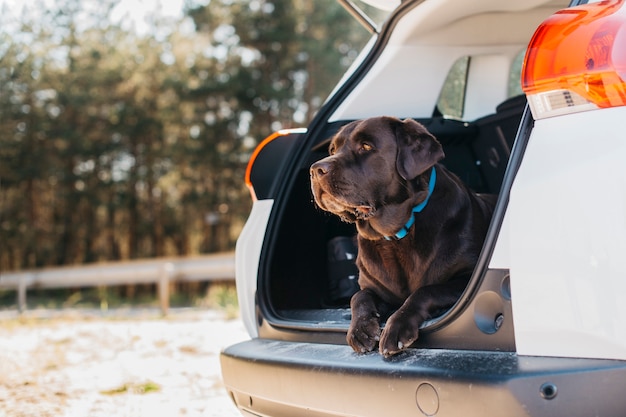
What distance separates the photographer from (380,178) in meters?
2.75

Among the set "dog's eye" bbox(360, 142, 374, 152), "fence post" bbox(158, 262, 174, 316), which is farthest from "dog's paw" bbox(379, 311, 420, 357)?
"fence post" bbox(158, 262, 174, 316)

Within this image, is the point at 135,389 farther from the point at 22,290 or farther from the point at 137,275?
the point at 22,290

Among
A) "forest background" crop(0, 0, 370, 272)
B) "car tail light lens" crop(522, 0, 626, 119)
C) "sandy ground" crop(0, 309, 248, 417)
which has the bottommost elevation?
"sandy ground" crop(0, 309, 248, 417)

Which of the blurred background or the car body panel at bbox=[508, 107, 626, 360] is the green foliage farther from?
the blurred background

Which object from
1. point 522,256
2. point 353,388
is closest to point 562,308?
point 522,256

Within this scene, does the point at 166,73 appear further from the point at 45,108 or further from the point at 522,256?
the point at 522,256

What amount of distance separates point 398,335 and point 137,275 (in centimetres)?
1273

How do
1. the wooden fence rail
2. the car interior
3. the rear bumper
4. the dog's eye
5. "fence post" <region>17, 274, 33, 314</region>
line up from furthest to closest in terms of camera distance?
"fence post" <region>17, 274, 33, 314</region>, the wooden fence rail, the car interior, the dog's eye, the rear bumper

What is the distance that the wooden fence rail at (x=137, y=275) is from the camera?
518 inches

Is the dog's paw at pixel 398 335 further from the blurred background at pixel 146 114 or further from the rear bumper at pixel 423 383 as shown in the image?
the blurred background at pixel 146 114

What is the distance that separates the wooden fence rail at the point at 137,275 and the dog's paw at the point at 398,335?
32.7 feet

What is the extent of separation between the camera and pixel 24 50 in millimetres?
25828

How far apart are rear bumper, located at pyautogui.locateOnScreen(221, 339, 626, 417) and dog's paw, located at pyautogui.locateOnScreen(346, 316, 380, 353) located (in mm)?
43

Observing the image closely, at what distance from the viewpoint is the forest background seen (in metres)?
25.0
